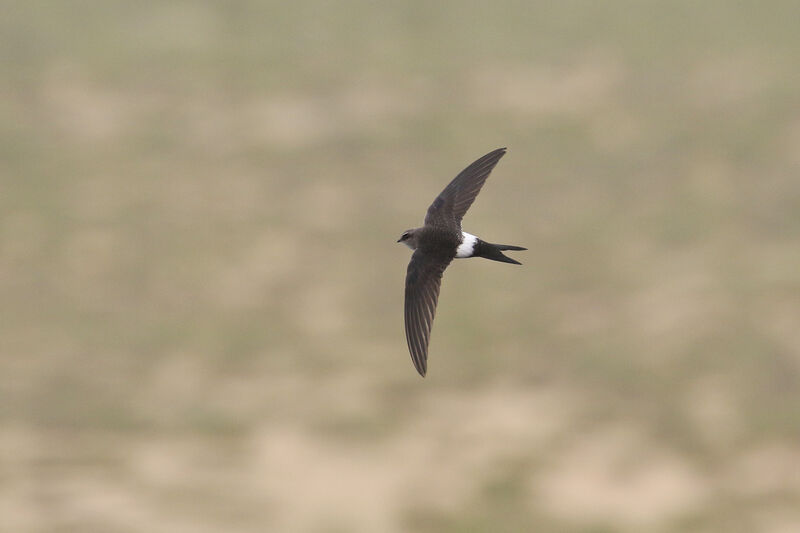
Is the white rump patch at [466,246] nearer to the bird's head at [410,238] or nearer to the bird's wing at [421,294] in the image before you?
the bird's wing at [421,294]

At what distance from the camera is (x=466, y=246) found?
1144 centimetres

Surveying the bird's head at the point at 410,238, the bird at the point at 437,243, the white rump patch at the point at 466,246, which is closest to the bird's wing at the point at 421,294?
the bird at the point at 437,243

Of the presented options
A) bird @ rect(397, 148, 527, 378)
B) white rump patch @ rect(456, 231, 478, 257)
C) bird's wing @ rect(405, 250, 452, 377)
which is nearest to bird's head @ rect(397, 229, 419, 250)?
bird @ rect(397, 148, 527, 378)

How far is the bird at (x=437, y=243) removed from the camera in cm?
1153

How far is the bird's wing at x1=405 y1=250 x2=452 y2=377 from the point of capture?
11.4 meters

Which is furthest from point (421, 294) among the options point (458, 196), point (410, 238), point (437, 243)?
point (458, 196)

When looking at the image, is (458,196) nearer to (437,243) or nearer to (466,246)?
(437,243)

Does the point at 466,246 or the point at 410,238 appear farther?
the point at 410,238

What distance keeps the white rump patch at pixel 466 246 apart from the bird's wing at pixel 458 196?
0.32 meters

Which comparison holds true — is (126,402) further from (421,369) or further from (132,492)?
(421,369)

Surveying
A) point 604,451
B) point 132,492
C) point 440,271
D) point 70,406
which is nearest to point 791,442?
point 604,451

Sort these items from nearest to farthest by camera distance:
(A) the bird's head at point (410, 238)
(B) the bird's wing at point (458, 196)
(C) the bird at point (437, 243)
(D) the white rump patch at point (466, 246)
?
(D) the white rump patch at point (466, 246) < (C) the bird at point (437, 243) < (B) the bird's wing at point (458, 196) < (A) the bird's head at point (410, 238)

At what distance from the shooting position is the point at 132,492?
3866cm

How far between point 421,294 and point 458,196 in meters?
1.26
